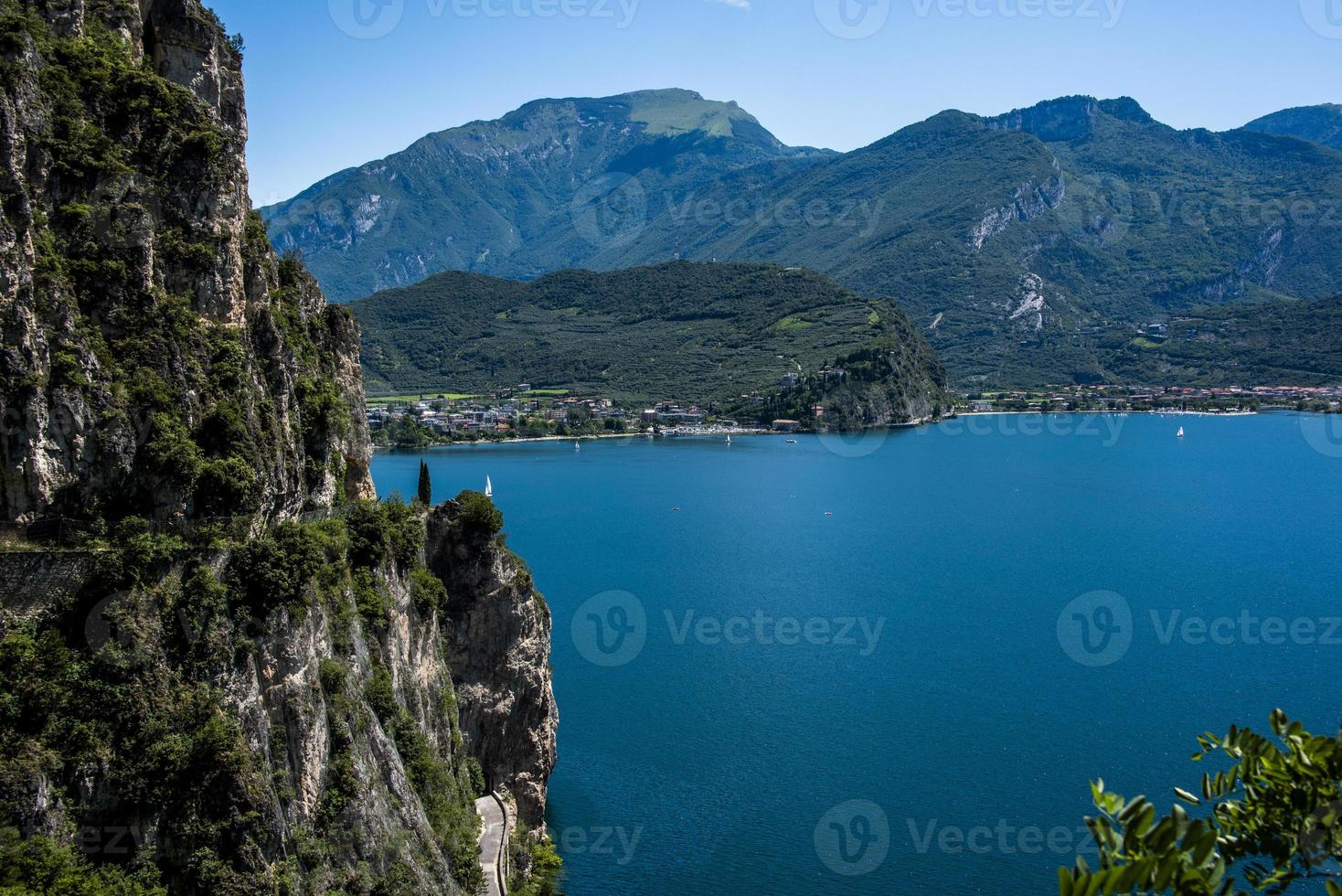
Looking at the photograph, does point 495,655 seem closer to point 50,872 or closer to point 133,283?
point 133,283

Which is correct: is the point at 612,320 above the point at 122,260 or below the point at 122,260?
above

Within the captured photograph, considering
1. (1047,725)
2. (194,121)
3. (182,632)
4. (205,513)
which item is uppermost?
(194,121)

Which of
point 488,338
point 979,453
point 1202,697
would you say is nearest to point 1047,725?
point 1202,697

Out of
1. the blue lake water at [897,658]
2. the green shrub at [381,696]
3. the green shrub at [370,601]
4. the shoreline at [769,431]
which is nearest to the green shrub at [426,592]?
the green shrub at [370,601]

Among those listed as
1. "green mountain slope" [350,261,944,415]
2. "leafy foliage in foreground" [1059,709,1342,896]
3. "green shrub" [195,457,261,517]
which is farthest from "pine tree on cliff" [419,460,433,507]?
"green mountain slope" [350,261,944,415]

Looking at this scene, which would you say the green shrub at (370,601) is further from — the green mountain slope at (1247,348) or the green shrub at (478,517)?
the green mountain slope at (1247,348)

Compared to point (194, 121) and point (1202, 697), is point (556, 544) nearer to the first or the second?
point (1202, 697)
